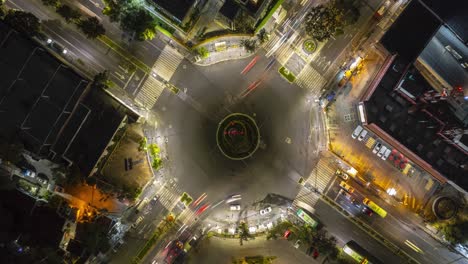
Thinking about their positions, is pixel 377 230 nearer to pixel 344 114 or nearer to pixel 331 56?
pixel 344 114

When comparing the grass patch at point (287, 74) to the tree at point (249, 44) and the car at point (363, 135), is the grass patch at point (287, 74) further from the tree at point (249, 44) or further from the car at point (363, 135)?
the car at point (363, 135)

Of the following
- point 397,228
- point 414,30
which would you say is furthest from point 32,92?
point 397,228

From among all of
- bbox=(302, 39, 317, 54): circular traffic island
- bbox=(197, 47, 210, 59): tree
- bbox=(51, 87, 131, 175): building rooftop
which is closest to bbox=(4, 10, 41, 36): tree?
bbox=(51, 87, 131, 175): building rooftop

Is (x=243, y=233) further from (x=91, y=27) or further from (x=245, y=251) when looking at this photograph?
(x=91, y=27)

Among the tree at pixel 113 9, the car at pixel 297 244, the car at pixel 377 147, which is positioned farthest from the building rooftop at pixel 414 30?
the tree at pixel 113 9

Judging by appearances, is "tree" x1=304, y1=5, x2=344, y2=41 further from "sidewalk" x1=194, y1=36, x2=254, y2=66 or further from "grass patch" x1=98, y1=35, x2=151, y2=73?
"grass patch" x1=98, y1=35, x2=151, y2=73
